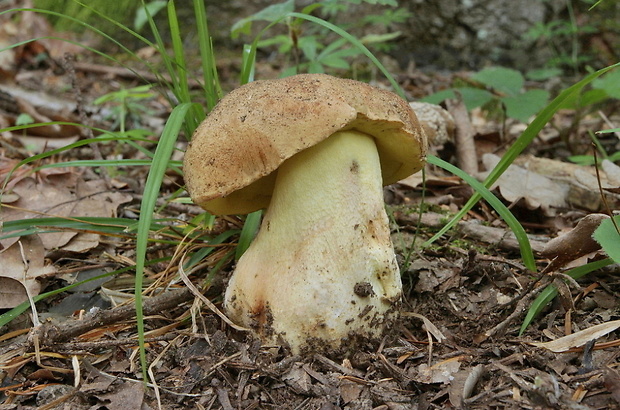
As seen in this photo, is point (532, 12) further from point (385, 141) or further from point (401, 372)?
point (401, 372)

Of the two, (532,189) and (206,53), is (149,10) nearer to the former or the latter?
(206,53)

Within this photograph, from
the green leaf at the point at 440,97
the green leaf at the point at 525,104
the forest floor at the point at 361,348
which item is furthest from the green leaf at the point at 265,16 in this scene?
the green leaf at the point at 525,104

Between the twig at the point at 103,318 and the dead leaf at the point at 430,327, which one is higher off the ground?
the dead leaf at the point at 430,327

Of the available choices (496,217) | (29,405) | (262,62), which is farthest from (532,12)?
(29,405)

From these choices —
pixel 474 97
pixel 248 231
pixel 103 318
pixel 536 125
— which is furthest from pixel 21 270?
pixel 474 97

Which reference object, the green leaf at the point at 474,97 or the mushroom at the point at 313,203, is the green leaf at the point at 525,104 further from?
the mushroom at the point at 313,203

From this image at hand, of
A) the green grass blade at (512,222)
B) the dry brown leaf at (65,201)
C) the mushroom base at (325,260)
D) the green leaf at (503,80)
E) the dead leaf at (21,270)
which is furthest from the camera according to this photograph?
the green leaf at (503,80)

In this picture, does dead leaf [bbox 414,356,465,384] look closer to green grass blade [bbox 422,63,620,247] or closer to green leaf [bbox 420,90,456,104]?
green grass blade [bbox 422,63,620,247]
